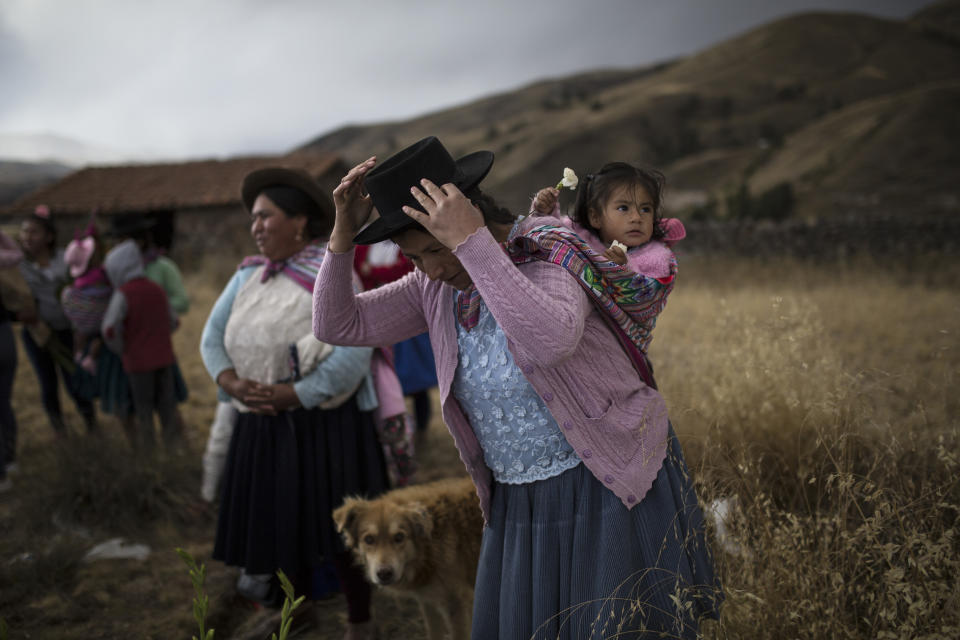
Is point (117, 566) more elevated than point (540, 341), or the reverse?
point (540, 341)

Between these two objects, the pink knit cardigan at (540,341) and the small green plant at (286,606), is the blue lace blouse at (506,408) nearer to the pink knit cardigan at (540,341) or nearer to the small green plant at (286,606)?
the pink knit cardigan at (540,341)

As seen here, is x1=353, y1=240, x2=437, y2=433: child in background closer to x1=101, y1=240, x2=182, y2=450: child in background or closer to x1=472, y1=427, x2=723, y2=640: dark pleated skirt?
x1=101, y1=240, x2=182, y2=450: child in background

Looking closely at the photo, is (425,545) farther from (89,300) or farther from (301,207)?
(89,300)

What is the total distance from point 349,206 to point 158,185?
2398cm

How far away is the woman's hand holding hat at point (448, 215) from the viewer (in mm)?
1398

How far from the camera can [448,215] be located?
4.61ft

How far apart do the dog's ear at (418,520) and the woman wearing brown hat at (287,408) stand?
413 millimetres

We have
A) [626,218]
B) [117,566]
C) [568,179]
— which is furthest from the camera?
[117,566]

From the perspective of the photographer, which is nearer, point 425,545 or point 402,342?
point 425,545

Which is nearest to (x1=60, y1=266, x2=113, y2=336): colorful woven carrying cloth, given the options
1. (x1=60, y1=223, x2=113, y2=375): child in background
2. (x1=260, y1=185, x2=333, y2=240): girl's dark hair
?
(x1=60, y1=223, x2=113, y2=375): child in background

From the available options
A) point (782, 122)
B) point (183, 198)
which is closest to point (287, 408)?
point (183, 198)

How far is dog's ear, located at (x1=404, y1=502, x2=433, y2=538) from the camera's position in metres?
2.62

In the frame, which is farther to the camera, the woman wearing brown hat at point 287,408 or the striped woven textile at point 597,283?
the woman wearing brown hat at point 287,408

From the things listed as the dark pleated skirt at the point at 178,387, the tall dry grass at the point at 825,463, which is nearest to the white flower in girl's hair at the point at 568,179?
the tall dry grass at the point at 825,463
